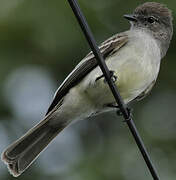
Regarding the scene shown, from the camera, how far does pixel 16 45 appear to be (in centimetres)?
724

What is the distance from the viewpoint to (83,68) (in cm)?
539

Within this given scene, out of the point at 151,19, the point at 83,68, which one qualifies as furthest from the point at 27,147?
the point at 151,19

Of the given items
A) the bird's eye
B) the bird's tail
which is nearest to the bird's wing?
the bird's tail

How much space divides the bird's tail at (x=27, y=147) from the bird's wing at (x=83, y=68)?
0.71 feet

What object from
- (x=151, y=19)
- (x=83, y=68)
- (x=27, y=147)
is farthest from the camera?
(x=151, y=19)

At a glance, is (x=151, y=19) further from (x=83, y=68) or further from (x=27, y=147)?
(x=27, y=147)

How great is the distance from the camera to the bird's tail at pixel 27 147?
5.43 meters

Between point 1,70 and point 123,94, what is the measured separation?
2.09 metres

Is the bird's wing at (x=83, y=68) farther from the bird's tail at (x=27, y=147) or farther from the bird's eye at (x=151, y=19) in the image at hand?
the bird's eye at (x=151, y=19)

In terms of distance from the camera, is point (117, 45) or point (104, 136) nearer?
point (117, 45)

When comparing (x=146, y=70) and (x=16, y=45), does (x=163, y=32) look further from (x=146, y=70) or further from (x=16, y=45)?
(x=16, y=45)

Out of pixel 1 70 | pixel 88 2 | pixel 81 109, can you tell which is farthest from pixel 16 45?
pixel 81 109

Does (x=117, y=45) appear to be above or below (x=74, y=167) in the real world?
above

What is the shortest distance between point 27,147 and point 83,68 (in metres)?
0.87
